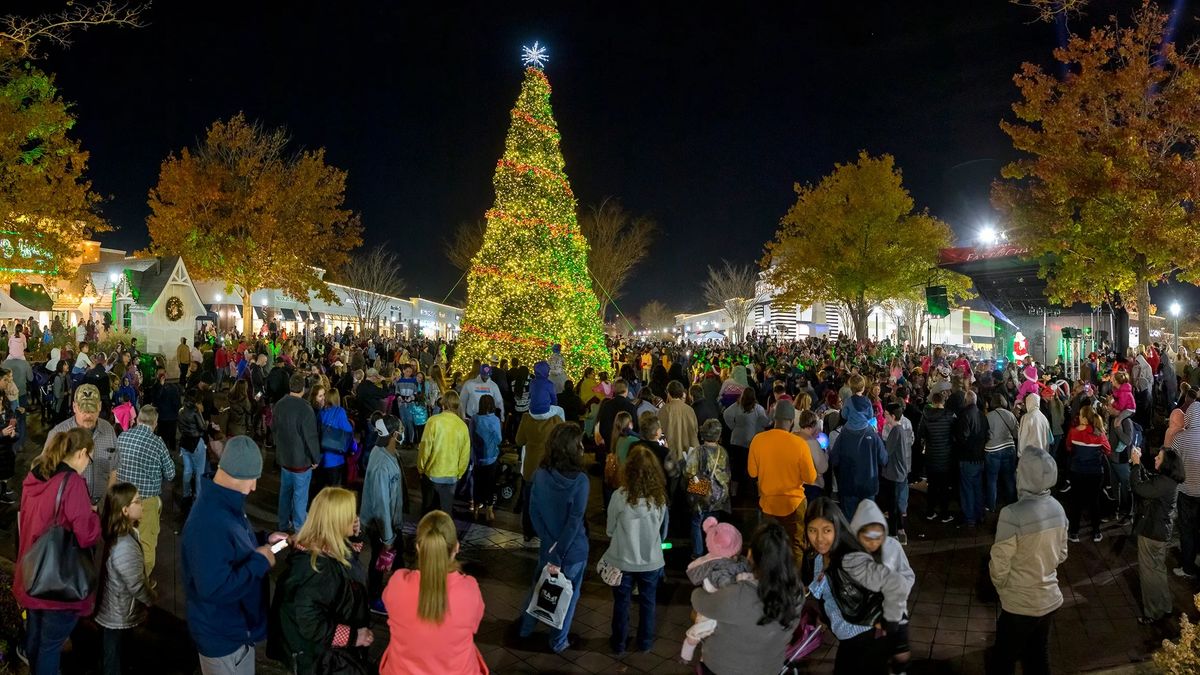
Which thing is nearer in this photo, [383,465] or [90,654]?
[90,654]

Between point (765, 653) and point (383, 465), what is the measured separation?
3.53 metres

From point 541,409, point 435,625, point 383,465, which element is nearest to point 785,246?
point 541,409

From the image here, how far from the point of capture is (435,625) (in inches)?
121

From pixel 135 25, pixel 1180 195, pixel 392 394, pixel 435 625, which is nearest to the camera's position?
pixel 435 625

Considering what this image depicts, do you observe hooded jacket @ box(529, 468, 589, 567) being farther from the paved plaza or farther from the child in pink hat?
the child in pink hat

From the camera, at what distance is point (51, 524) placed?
3914 millimetres

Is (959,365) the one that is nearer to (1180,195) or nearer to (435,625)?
(1180,195)

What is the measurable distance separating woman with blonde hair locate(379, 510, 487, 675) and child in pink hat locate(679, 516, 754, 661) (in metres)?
1.09

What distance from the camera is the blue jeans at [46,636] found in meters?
3.97

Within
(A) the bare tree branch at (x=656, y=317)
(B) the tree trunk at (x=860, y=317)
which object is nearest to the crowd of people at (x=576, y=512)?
(B) the tree trunk at (x=860, y=317)

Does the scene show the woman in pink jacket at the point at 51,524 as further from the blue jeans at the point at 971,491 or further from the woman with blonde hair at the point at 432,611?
the blue jeans at the point at 971,491

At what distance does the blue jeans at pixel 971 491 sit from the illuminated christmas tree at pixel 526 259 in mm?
9604

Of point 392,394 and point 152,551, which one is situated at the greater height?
point 392,394

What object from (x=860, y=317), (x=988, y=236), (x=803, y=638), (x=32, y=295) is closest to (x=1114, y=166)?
(x=988, y=236)
